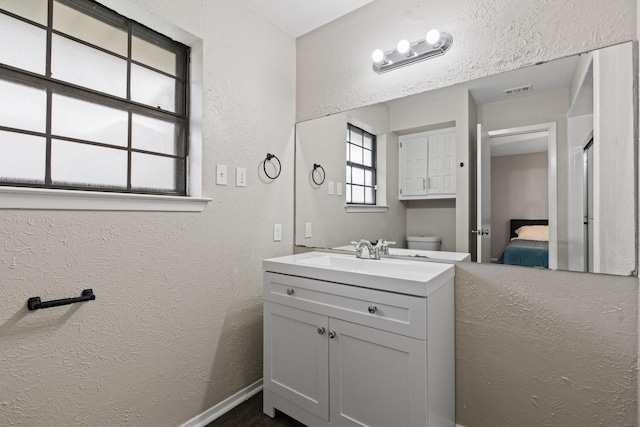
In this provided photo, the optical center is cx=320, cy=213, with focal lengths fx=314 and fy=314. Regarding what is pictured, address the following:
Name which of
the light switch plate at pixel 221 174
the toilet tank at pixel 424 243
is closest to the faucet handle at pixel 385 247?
the toilet tank at pixel 424 243

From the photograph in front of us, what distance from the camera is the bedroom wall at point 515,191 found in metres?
1.42

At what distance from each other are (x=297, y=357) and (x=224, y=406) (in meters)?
0.59

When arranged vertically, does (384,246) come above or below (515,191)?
below

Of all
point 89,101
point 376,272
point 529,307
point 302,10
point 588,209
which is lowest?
point 529,307

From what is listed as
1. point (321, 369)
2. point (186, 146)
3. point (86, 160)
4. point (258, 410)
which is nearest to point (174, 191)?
point (186, 146)

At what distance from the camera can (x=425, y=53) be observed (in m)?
1.71

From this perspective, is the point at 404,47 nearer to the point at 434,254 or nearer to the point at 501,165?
the point at 501,165

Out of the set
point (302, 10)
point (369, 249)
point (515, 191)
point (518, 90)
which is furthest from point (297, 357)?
point (302, 10)

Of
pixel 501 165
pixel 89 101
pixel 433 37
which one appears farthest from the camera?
pixel 433 37

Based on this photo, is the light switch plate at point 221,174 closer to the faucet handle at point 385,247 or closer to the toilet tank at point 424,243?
the faucet handle at point 385,247

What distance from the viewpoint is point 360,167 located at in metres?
2.02

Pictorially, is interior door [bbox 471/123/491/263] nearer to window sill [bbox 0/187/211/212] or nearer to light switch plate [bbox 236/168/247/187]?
light switch plate [bbox 236/168/247/187]

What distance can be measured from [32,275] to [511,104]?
2.15 m

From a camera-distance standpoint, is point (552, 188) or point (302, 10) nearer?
point (552, 188)
